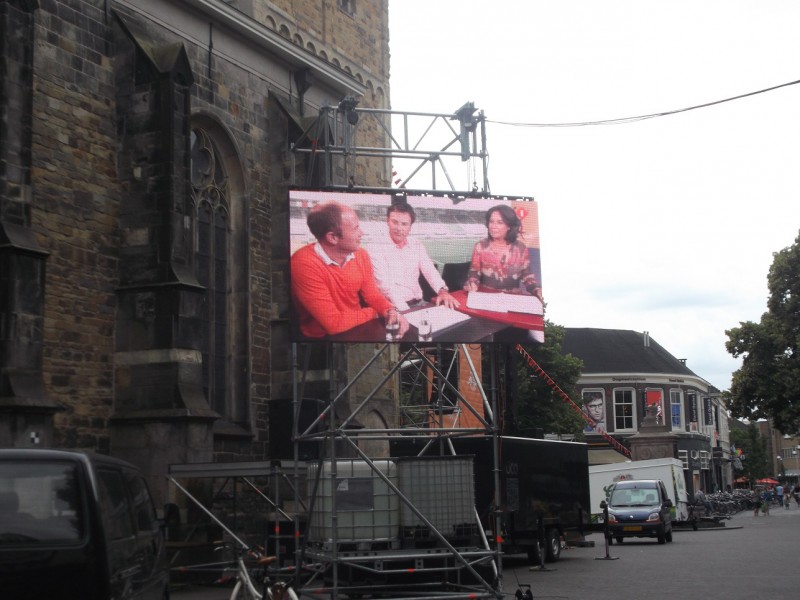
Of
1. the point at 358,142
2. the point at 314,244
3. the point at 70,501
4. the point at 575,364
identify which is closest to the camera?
the point at 70,501

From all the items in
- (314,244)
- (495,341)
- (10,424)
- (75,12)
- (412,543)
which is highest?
(75,12)

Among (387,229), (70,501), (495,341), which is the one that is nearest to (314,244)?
(387,229)

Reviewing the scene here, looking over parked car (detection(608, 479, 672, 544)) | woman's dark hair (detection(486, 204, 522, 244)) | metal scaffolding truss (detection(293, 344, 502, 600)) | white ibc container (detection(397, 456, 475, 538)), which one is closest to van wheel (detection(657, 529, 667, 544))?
parked car (detection(608, 479, 672, 544))

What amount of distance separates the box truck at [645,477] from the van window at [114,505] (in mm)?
29648

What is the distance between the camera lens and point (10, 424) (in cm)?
1534

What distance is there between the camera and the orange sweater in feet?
48.9

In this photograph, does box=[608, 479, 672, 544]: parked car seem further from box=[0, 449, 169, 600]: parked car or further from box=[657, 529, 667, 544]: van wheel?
box=[0, 449, 169, 600]: parked car

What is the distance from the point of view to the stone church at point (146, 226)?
16297 millimetres

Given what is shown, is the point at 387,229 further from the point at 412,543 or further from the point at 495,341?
the point at 412,543

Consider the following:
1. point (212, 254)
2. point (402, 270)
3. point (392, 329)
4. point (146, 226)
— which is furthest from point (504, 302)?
point (212, 254)

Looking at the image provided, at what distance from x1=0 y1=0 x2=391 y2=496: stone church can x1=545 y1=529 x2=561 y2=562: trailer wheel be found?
561cm

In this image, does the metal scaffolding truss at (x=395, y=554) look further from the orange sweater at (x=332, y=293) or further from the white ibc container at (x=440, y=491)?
the orange sweater at (x=332, y=293)

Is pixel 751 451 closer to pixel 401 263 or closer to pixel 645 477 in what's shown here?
pixel 645 477

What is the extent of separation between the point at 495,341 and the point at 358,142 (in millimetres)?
13938
